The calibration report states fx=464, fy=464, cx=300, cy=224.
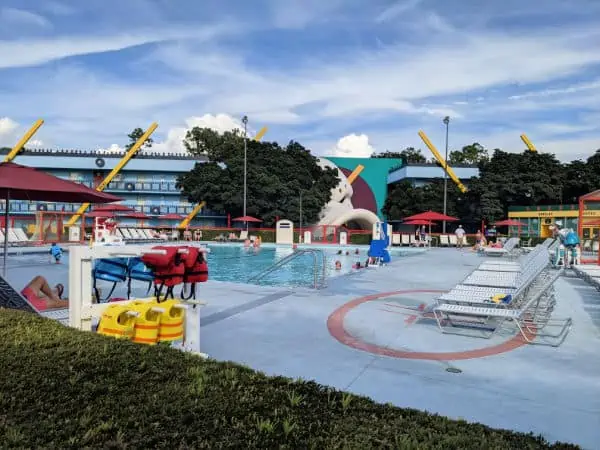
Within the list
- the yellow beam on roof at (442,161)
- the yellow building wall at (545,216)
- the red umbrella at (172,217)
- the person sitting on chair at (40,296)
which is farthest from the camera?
the red umbrella at (172,217)

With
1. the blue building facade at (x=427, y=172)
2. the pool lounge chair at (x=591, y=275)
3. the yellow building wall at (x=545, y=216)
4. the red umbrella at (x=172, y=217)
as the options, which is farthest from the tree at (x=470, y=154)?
the pool lounge chair at (x=591, y=275)

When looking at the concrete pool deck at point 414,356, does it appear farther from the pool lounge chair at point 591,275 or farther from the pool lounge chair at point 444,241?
the pool lounge chair at point 444,241

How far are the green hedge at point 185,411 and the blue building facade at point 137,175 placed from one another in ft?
124

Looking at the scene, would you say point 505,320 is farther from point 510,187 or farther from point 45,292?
point 510,187

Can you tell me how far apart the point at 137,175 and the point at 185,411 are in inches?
1676

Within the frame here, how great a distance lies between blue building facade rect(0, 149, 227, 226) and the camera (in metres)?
40.5

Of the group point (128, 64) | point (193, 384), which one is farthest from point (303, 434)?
point (128, 64)

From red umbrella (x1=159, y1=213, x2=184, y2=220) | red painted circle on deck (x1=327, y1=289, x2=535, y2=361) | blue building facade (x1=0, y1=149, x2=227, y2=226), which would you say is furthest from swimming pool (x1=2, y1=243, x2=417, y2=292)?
blue building facade (x1=0, y1=149, x2=227, y2=226)

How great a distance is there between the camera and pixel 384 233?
15.2 meters

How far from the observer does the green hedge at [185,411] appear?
6.28 ft

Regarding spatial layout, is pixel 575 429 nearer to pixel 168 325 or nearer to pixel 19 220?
pixel 168 325

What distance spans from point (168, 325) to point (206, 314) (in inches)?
96.1

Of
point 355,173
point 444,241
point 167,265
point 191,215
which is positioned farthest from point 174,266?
point 355,173

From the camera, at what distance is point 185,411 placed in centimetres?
219
